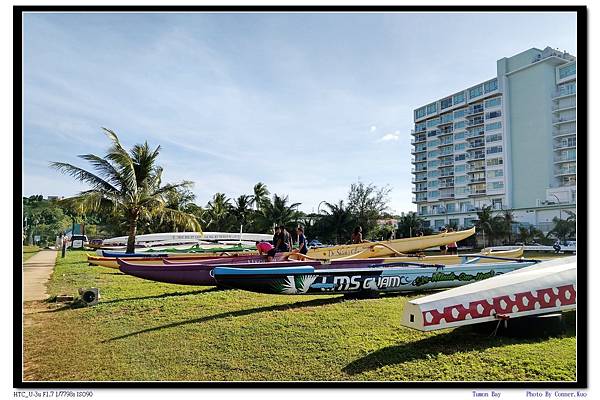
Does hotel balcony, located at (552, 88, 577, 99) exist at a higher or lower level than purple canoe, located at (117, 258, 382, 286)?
higher

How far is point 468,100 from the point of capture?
95.5ft

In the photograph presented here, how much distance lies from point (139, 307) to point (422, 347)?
10.6 ft

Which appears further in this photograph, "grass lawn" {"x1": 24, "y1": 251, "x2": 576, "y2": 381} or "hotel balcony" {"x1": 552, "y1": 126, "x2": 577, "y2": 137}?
"hotel balcony" {"x1": 552, "y1": 126, "x2": 577, "y2": 137}

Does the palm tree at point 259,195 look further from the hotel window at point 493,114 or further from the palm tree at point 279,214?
the hotel window at point 493,114

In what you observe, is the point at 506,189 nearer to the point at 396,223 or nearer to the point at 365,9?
the point at 396,223

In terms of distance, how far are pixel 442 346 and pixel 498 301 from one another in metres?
0.51

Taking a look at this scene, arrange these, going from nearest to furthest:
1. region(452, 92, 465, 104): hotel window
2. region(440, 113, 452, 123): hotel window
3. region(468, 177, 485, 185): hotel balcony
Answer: region(468, 177, 485, 185): hotel balcony → region(452, 92, 465, 104): hotel window → region(440, 113, 452, 123): hotel window

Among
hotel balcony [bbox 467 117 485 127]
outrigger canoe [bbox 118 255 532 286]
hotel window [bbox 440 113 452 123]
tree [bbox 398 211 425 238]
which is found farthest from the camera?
hotel window [bbox 440 113 452 123]

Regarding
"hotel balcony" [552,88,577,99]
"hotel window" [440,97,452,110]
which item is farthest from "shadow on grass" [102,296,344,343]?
"hotel window" [440,97,452,110]

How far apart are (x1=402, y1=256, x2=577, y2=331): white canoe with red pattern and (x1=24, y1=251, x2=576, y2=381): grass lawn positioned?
8.3 inches

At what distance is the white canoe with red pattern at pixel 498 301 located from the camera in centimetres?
276

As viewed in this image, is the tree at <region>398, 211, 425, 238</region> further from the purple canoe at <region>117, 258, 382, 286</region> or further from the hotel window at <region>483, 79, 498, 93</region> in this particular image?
the purple canoe at <region>117, 258, 382, 286</region>

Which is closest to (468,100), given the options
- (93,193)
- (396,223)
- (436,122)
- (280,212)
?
(436,122)

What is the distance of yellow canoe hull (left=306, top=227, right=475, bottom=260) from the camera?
6723 mm
